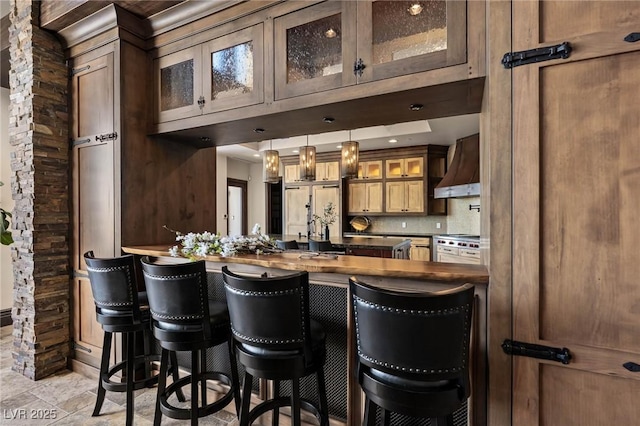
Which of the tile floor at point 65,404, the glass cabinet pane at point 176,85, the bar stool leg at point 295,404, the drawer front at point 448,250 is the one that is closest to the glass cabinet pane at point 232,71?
the glass cabinet pane at point 176,85


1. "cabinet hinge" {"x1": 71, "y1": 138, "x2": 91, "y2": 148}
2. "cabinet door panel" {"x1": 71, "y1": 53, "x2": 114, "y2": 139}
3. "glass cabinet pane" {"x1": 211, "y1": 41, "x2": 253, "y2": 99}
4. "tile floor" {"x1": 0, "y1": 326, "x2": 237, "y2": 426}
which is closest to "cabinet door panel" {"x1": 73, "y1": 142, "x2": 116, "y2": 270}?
"cabinet hinge" {"x1": 71, "y1": 138, "x2": 91, "y2": 148}

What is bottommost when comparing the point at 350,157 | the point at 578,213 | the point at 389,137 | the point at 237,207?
the point at 578,213

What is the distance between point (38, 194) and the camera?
2.68m

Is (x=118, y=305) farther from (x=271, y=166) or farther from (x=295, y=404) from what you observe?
(x=271, y=166)

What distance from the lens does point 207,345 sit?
1.77m

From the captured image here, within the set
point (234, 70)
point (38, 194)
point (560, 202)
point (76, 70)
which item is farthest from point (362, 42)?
point (38, 194)

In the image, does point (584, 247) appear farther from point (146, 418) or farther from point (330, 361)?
point (146, 418)

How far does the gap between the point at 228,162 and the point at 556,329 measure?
7.64m

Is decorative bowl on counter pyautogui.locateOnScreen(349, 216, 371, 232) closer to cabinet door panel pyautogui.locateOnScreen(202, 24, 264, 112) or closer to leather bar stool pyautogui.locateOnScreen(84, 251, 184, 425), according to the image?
cabinet door panel pyautogui.locateOnScreen(202, 24, 264, 112)

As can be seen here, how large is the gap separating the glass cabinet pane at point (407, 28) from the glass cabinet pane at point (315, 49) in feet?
0.76

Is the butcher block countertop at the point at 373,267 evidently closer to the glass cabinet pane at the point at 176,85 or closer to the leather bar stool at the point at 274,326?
the leather bar stool at the point at 274,326

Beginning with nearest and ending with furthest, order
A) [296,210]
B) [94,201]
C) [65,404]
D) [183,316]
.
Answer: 1. [183,316]
2. [65,404]
3. [94,201]
4. [296,210]

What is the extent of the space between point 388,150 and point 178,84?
5.00 m

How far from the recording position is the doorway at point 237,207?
8.37m
